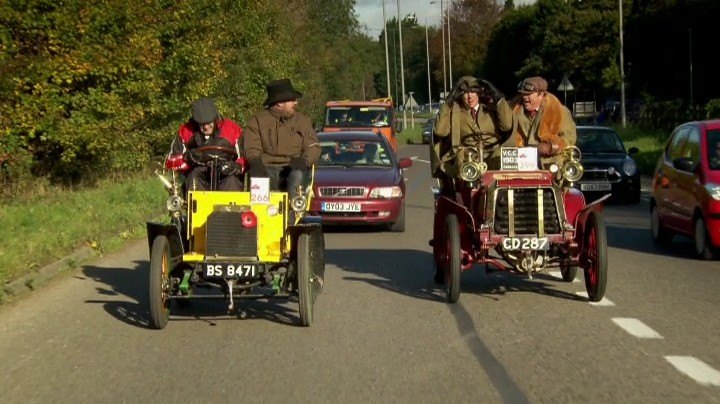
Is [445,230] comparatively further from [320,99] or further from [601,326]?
[320,99]

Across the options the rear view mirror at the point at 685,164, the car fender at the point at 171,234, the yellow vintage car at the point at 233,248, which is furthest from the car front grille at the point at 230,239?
the rear view mirror at the point at 685,164

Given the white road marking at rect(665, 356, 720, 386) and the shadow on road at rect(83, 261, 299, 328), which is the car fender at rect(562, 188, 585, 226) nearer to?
the shadow on road at rect(83, 261, 299, 328)

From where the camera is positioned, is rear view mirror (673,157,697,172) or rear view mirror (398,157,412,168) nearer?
rear view mirror (673,157,697,172)

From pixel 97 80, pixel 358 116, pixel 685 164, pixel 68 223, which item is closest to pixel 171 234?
pixel 685 164

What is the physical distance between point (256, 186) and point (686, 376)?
387cm

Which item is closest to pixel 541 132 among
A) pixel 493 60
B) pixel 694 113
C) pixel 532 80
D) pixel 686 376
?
pixel 532 80

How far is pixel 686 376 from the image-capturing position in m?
7.43

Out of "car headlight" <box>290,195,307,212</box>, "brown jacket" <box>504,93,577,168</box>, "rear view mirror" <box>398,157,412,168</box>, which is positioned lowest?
"car headlight" <box>290,195,307,212</box>

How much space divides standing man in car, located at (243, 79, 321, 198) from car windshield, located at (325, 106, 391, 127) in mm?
24317

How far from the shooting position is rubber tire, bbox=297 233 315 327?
9344 millimetres

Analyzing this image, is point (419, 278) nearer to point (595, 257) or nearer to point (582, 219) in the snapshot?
point (582, 219)

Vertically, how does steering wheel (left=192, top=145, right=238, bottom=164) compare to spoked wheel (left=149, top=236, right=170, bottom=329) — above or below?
above

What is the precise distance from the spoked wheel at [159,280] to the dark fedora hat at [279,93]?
1.90 m

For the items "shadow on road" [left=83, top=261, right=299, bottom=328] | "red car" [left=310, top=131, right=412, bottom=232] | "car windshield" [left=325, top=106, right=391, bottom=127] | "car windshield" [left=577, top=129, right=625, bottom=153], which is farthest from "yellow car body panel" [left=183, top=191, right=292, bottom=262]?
"car windshield" [left=325, top=106, right=391, bottom=127]
